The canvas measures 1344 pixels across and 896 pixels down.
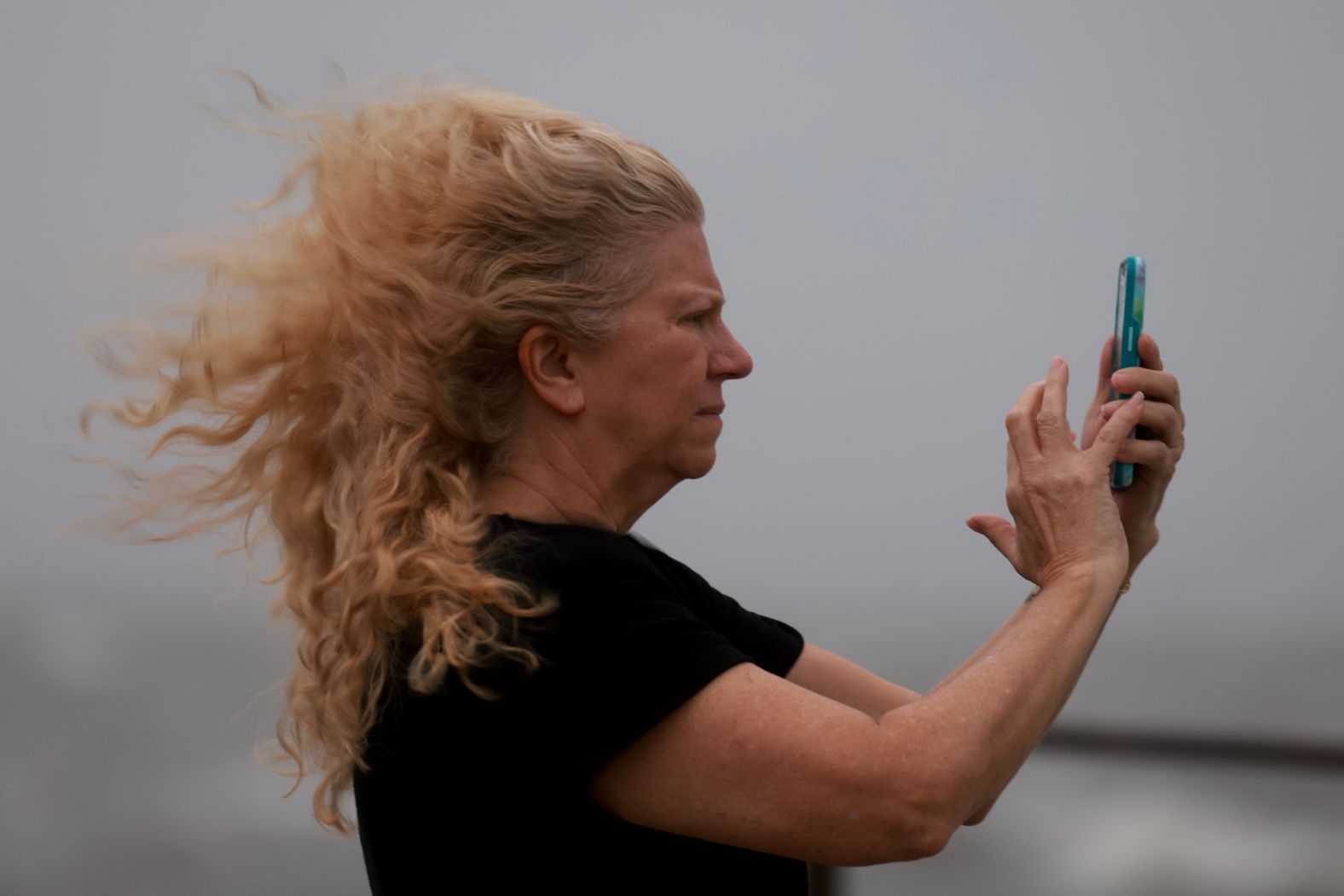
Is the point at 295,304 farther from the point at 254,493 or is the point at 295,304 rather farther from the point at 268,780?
the point at 268,780

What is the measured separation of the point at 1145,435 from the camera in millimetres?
1065

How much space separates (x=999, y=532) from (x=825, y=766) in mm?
379

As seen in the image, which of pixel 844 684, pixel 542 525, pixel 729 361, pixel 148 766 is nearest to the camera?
pixel 542 525

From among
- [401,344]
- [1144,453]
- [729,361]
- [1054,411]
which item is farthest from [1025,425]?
[401,344]

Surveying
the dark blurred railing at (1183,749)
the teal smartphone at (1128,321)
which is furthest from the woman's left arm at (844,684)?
the dark blurred railing at (1183,749)

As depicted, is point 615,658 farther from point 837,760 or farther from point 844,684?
point 844,684

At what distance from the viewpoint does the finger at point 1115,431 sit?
38.3 inches

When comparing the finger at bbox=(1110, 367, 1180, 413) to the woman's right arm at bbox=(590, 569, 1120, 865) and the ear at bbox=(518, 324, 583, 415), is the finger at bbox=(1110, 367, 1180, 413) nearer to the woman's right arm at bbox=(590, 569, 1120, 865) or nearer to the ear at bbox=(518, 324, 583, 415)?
the woman's right arm at bbox=(590, 569, 1120, 865)

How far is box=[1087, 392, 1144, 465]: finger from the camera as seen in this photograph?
973 mm

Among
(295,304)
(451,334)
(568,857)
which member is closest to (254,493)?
(295,304)

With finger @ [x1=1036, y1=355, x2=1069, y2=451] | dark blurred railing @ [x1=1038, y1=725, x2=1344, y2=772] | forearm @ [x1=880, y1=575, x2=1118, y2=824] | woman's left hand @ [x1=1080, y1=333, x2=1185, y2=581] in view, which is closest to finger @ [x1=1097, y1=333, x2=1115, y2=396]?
woman's left hand @ [x1=1080, y1=333, x2=1185, y2=581]

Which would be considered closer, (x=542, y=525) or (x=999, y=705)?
(x=999, y=705)

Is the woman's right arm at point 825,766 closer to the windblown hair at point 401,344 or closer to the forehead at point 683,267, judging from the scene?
the windblown hair at point 401,344

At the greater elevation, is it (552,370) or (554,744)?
(552,370)
